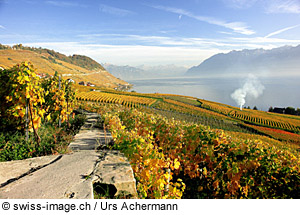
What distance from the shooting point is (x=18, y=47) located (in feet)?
564

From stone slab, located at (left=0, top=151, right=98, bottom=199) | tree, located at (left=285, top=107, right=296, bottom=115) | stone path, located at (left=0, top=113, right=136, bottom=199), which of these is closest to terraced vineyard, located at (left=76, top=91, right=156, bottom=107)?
stone path, located at (left=0, top=113, right=136, bottom=199)

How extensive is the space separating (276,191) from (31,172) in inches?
184

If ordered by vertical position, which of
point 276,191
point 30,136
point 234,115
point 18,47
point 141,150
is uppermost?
point 18,47

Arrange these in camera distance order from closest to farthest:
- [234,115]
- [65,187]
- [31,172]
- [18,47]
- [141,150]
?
[65,187] < [31,172] < [141,150] < [234,115] < [18,47]

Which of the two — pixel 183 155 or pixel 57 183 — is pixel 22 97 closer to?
pixel 57 183

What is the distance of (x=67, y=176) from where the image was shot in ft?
8.56

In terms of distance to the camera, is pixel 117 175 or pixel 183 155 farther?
pixel 183 155

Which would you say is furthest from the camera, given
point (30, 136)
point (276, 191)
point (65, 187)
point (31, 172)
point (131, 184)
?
point (30, 136)

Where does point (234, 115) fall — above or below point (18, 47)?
below

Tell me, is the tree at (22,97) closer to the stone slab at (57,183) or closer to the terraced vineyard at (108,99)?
the stone slab at (57,183)

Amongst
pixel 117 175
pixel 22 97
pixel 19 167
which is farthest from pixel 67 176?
pixel 22 97

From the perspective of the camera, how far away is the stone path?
2.22m

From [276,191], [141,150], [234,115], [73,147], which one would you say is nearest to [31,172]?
[73,147]

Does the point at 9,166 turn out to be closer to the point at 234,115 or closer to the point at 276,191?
the point at 276,191
